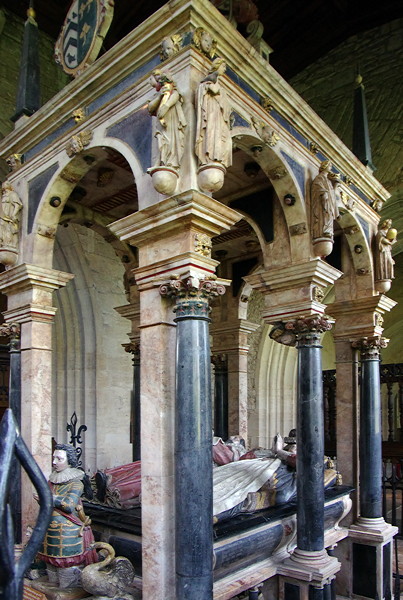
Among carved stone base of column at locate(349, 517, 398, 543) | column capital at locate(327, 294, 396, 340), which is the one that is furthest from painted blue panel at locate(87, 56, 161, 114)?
carved stone base of column at locate(349, 517, 398, 543)

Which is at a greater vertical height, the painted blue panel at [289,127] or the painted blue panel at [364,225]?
the painted blue panel at [289,127]

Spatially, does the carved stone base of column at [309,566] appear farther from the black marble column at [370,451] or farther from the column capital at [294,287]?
the column capital at [294,287]

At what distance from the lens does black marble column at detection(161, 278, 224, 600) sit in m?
3.32

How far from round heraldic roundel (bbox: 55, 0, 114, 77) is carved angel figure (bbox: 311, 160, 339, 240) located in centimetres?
241

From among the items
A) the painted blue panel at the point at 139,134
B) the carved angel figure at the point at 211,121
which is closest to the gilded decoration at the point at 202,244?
the carved angel figure at the point at 211,121

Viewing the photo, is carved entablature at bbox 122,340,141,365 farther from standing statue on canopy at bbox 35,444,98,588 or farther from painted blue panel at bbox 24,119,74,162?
standing statue on canopy at bbox 35,444,98,588

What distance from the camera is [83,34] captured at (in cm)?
482

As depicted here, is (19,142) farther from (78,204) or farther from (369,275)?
(369,275)

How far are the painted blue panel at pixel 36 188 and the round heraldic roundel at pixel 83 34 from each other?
3.10 feet

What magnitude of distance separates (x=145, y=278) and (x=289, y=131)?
87.0 inches

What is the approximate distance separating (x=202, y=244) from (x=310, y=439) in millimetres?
2302

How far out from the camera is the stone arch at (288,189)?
465cm

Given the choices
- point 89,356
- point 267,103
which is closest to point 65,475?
point 267,103

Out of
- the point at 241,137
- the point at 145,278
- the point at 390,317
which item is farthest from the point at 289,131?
the point at 390,317
